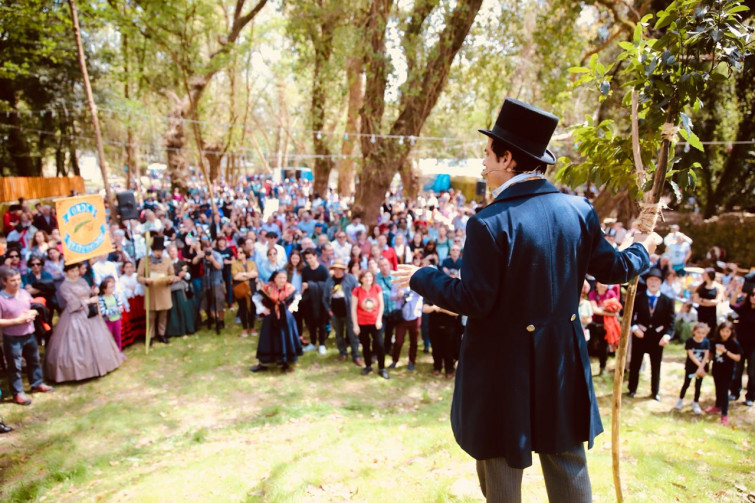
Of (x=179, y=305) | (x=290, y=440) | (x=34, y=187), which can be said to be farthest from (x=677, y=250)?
(x=34, y=187)

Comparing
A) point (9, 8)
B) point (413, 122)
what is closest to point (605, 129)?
point (413, 122)

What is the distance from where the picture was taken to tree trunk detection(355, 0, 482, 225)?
39.8 ft

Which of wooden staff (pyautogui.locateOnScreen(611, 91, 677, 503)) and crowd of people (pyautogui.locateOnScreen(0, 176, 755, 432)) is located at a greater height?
wooden staff (pyautogui.locateOnScreen(611, 91, 677, 503))

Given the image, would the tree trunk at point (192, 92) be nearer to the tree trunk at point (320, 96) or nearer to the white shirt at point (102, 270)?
the tree trunk at point (320, 96)

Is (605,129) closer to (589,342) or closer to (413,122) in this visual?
(589,342)

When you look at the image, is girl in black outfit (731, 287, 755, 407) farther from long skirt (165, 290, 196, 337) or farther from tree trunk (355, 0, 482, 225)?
long skirt (165, 290, 196, 337)

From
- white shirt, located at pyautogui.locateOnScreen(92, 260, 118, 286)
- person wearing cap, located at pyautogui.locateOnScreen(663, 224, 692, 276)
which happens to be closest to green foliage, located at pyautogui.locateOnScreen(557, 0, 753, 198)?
white shirt, located at pyautogui.locateOnScreen(92, 260, 118, 286)

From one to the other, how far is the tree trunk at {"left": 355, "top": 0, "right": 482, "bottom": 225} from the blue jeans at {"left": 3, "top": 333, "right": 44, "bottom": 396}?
8.75m

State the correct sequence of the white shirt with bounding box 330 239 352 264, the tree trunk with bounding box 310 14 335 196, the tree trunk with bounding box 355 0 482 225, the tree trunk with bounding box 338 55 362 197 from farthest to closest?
the tree trunk with bounding box 310 14 335 196
the tree trunk with bounding box 338 55 362 197
the tree trunk with bounding box 355 0 482 225
the white shirt with bounding box 330 239 352 264

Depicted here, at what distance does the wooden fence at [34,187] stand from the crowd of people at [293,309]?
14.2 metres

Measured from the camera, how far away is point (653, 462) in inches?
184

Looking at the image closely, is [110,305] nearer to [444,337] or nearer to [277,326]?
[277,326]

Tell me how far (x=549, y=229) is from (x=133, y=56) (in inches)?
982

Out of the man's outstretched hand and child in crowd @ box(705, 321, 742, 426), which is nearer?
the man's outstretched hand
